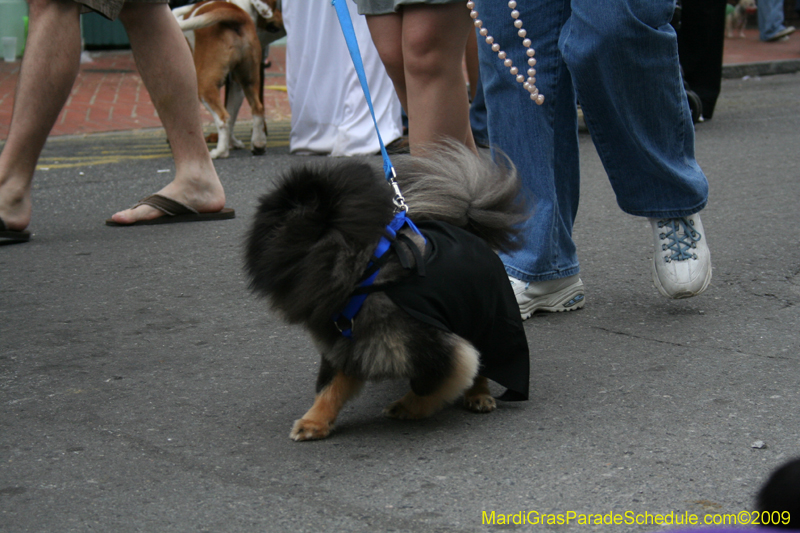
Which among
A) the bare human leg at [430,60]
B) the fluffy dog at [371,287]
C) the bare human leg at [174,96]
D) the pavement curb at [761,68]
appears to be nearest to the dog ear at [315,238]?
the fluffy dog at [371,287]

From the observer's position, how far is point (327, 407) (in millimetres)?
1975

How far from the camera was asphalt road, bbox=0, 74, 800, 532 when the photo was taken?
1651 mm

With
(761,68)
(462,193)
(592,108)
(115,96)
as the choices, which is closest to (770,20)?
(761,68)

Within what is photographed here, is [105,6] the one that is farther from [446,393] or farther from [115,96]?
[115,96]

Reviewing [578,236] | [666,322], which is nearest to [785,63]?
[578,236]

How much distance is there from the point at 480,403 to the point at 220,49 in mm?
4544

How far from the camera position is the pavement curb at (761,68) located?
40.0ft

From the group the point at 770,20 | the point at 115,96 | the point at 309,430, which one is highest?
the point at 309,430

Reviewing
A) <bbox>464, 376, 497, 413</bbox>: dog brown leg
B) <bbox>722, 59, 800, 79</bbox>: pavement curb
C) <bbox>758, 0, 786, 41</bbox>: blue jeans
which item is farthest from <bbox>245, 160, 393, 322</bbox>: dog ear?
<bbox>758, 0, 786, 41</bbox>: blue jeans

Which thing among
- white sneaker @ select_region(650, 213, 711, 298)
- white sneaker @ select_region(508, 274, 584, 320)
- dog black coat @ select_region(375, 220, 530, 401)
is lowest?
white sneaker @ select_region(508, 274, 584, 320)

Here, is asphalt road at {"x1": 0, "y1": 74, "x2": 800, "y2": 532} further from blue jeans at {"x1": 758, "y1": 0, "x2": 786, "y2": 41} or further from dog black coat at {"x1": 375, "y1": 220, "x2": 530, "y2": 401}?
blue jeans at {"x1": 758, "y1": 0, "x2": 786, "y2": 41}

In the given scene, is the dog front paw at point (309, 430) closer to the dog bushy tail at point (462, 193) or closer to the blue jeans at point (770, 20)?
the dog bushy tail at point (462, 193)

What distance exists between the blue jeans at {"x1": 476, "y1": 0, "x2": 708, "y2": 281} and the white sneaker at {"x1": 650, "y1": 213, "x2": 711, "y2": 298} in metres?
0.06

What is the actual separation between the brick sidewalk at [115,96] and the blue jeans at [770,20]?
184 centimetres
